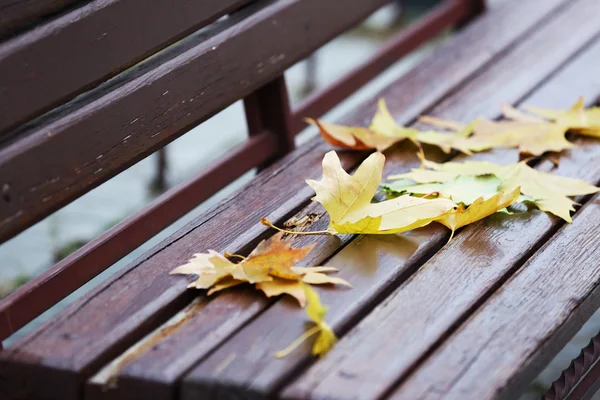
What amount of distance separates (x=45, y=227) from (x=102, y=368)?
2.03 metres

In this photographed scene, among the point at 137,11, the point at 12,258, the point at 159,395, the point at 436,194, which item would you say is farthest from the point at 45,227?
the point at 159,395

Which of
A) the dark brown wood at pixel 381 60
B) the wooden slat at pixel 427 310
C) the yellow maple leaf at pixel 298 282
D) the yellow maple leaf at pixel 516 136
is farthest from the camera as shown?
the dark brown wood at pixel 381 60

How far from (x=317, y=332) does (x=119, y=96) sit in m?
0.67

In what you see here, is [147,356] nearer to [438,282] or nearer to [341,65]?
[438,282]

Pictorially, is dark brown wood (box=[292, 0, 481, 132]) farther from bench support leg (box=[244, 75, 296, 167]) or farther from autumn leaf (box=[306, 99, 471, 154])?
autumn leaf (box=[306, 99, 471, 154])

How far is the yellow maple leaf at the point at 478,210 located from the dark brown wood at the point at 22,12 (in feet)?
2.59

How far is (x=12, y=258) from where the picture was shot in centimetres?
312

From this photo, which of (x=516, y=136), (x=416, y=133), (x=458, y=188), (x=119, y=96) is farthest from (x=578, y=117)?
(x=119, y=96)

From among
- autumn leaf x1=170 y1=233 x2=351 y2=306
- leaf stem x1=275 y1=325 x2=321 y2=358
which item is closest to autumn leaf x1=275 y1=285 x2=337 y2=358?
leaf stem x1=275 y1=325 x2=321 y2=358

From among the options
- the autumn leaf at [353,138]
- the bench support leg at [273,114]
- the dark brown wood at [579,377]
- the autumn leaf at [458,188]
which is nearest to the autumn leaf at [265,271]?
the autumn leaf at [458,188]

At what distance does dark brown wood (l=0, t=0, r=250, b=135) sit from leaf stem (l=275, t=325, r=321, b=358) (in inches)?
24.2

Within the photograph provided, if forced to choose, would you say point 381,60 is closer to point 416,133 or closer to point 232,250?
point 416,133

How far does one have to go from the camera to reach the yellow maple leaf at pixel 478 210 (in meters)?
1.69

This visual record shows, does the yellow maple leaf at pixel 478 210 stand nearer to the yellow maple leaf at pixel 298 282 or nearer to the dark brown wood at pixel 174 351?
the yellow maple leaf at pixel 298 282
